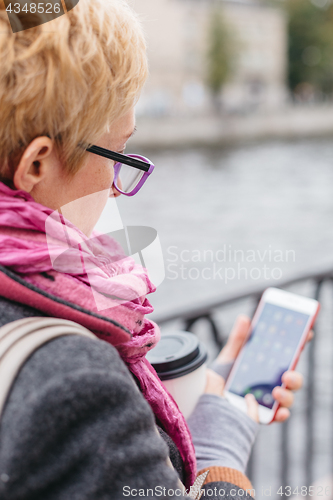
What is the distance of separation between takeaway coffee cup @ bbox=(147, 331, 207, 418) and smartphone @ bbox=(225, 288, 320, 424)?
172 mm

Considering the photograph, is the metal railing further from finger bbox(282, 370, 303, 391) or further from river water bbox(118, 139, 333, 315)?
river water bbox(118, 139, 333, 315)

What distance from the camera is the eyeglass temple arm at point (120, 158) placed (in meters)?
0.84

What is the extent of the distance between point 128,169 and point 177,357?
530 mm

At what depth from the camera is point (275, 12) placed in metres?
48.6

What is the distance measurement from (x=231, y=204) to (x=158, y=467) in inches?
766

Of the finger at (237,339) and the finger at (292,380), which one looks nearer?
the finger at (292,380)

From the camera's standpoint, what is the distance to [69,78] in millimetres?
744

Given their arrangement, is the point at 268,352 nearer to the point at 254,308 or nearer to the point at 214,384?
the point at 214,384

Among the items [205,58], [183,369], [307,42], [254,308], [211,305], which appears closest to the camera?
[183,369]

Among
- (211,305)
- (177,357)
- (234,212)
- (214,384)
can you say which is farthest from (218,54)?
(177,357)

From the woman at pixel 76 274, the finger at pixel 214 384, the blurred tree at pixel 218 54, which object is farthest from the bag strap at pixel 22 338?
the blurred tree at pixel 218 54

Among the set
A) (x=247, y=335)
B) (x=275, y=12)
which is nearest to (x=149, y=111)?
(x=275, y=12)

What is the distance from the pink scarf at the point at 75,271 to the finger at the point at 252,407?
507 millimetres

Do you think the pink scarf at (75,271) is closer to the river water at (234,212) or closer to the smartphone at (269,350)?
the smartphone at (269,350)
